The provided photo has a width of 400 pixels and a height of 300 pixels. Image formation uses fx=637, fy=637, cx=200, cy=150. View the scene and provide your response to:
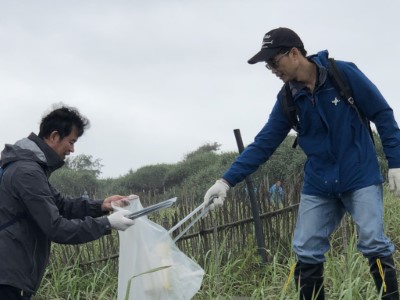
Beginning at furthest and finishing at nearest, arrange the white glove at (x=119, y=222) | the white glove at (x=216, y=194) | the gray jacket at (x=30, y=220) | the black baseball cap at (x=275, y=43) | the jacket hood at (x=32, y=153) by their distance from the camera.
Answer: the white glove at (x=216, y=194), the black baseball cap at (x=275, y=43), the white glove at (x=119, y=222), the jacket hood at (x=32, y=153), the gray jacket at (x=30, y=220)

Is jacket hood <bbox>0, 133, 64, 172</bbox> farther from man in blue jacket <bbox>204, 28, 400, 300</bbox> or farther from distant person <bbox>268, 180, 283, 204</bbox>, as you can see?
distant person <bbox>268, 180, 283, 204</bbox>

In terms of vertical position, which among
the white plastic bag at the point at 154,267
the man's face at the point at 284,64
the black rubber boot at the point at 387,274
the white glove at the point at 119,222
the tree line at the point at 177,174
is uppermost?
the tree line at the point at 177,174

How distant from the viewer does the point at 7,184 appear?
2760 millimetres

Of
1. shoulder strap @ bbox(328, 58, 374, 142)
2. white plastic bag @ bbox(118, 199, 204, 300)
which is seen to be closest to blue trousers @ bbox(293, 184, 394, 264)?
shoulder strap @ bbox(328, 58, 374, 142)

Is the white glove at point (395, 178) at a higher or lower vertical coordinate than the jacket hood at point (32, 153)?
lower

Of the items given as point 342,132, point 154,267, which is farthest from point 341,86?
point 154,267

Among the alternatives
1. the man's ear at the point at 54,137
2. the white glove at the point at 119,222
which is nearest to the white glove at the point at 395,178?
the white glove at the point at 119,222

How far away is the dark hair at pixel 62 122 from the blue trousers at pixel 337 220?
47.2 inches

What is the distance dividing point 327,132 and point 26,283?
5.18 feet

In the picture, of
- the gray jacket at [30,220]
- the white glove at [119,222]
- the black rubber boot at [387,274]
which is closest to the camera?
the gray jacket at [30,220]

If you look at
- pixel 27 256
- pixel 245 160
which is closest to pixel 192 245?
pixel 245 160

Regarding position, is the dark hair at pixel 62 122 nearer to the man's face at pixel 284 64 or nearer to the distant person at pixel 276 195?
the man's face at pixel 284 64

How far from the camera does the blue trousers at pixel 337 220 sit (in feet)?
9.84

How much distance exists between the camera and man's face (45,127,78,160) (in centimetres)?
296
